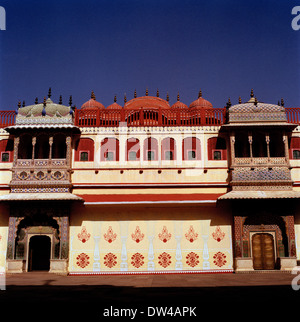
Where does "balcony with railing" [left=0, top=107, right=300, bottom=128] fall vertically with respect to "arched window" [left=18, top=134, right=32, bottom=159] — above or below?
above

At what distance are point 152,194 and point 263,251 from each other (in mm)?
5129

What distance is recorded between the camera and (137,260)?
51.6 feet

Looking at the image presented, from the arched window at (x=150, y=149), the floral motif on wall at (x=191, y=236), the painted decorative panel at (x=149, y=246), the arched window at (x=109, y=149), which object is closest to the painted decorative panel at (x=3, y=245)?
the painted decorative panel at (x=149, y=246)

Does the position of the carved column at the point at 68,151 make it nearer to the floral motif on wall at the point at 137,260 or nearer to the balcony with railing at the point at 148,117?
the balcony with railing at the point at 148,117

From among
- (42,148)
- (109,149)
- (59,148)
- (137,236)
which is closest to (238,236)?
(137,236)

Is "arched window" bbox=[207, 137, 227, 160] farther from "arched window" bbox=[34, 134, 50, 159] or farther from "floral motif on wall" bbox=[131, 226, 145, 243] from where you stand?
"arched window" bbox=[34, 134, 50, 159]

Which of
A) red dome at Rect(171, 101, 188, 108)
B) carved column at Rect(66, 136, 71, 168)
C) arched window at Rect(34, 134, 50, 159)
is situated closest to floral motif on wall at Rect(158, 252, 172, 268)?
carved column at Rect(66, 136, 71, 168)

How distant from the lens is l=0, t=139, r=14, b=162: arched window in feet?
55.9

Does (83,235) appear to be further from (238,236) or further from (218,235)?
(238,236)

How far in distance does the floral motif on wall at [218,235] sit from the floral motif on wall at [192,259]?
1.10 meters

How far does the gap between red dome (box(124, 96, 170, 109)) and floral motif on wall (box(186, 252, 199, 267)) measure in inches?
364

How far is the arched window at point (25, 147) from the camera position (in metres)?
17.0
